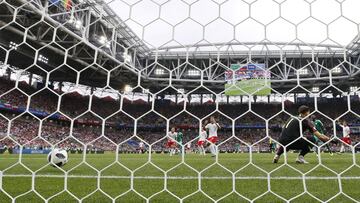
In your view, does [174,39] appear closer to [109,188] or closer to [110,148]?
[109,188]

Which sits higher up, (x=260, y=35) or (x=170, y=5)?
(x=170, y=5)

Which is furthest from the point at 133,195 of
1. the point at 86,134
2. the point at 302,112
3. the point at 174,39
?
the point at 86,134

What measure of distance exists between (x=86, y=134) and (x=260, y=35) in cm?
2370

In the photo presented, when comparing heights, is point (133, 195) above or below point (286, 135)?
below

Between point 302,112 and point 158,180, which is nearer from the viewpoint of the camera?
point 158,180

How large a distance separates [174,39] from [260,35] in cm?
89

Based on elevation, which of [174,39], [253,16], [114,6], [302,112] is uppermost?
[114,6]

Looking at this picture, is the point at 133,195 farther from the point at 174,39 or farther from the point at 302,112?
the point at 302,112

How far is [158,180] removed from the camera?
3.79 meters

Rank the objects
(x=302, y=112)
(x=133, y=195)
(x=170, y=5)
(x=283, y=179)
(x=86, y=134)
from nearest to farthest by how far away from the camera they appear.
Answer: (x=133, y=195) < (x=170, y=5) < (x=283, y=179) < (x=302, y=112) < (x=86, y=134)

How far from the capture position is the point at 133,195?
2852 mm

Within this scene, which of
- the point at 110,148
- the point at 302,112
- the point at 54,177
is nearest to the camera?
the point at 54,177

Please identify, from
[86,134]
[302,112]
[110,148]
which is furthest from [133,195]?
[110,148]

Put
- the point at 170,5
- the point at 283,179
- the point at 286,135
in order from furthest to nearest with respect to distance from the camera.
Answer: the point at 286,135 → the point at 283,179 → the point at 170,5
